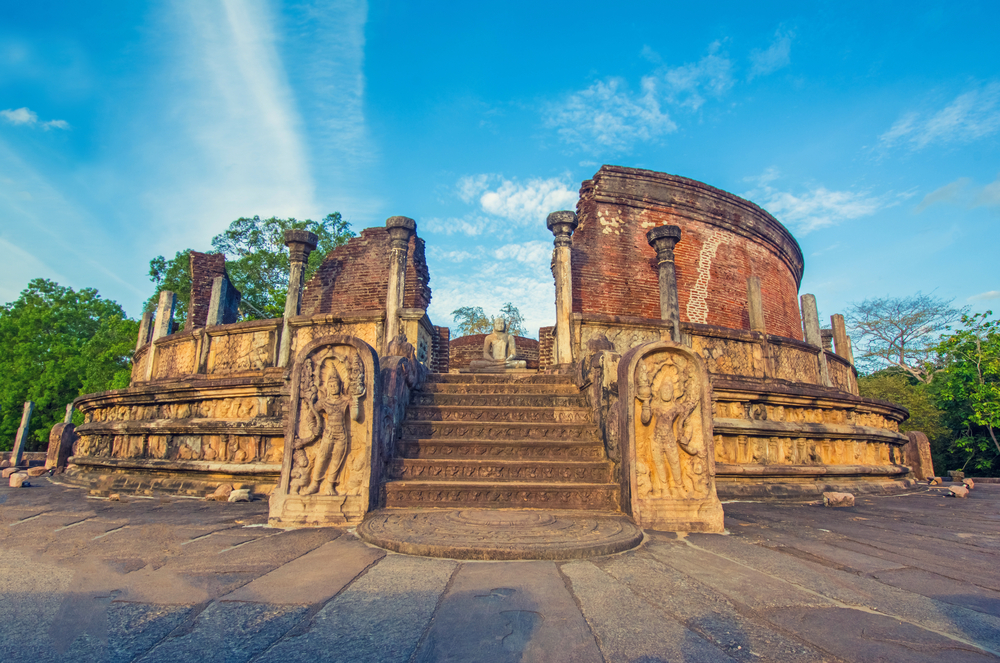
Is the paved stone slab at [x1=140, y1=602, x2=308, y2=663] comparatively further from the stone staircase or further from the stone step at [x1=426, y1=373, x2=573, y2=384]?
the stone step at [x1=426, y1=373, x2=573, y2=384]

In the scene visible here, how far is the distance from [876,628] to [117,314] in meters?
37.0

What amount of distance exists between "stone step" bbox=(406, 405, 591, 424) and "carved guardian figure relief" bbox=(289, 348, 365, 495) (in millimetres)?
1615

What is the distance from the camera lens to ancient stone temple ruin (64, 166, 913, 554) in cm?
377

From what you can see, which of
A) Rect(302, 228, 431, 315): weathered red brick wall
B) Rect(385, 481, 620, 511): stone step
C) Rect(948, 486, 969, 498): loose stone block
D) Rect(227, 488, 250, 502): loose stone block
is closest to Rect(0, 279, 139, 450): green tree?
Rect(302, 228, 431, 315): weathered red brick wall

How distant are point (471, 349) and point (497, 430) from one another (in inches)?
533

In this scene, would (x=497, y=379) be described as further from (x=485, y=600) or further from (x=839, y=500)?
(x=485, y=600)

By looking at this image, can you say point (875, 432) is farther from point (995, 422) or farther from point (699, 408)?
point (995, 422)

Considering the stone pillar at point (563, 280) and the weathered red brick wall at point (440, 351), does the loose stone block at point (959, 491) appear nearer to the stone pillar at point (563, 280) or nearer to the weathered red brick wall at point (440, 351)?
the stone pillar at point (563, 280)

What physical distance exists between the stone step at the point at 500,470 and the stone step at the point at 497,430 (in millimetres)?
612

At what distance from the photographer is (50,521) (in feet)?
12.5

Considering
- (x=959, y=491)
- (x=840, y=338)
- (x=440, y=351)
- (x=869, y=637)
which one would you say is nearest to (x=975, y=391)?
(x=840, y=338)

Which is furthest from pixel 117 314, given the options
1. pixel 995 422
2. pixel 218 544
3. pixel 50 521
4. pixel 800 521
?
pixel 995 422

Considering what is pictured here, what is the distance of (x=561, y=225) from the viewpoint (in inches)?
346

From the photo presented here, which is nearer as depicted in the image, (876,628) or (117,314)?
(876,628)
